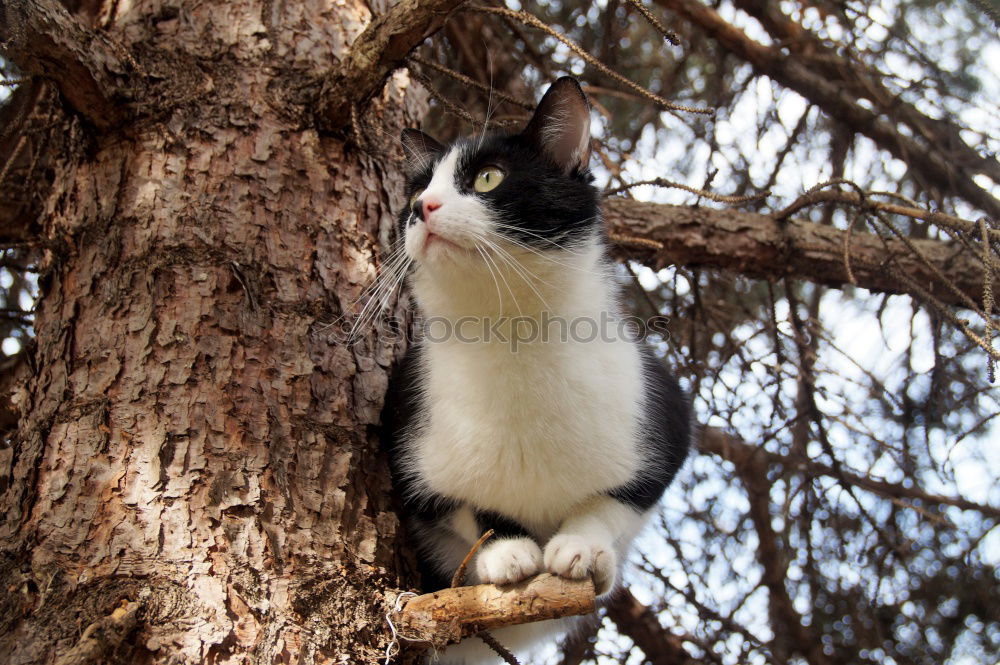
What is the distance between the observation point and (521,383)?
6.30 ft

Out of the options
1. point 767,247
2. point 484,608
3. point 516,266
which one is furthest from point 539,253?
point 767,247

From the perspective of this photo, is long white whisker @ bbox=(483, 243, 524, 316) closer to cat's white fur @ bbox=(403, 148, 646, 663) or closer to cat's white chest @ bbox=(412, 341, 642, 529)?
cat's white fur @ bbox=(403, 148, 646, 663)

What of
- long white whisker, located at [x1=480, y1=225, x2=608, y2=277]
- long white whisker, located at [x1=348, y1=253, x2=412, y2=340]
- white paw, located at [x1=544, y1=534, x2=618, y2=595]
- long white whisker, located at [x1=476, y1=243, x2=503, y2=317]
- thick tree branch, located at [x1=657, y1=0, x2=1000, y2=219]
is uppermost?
thick tree branch, located at [x1=657, y1=0, x2=1000, y2=219]

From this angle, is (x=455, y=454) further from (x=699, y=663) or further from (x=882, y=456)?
(x=882, y=456)

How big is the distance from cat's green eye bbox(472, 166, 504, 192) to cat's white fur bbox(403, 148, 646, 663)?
0.22 feet

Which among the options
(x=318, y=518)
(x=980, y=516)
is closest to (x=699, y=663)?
(x=980, y=516)

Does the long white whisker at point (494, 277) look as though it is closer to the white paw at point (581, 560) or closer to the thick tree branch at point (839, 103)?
the white paw at point (581, 560)

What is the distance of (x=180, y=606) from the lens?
1.45 metres

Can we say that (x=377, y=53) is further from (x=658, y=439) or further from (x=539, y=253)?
(x=658, y=439)

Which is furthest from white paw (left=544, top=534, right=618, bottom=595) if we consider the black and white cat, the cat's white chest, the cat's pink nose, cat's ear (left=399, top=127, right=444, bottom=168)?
cat's ear (left=399, top=127, right=444, bottom=168)

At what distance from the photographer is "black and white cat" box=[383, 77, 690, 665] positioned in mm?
1876

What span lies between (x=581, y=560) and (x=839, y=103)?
2.46 meters

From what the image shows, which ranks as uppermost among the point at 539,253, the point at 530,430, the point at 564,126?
the point at 564,126

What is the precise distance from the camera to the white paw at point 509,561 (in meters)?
1.66
